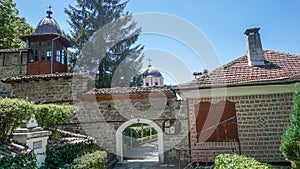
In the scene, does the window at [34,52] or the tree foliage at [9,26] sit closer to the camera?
the window at [34,52]

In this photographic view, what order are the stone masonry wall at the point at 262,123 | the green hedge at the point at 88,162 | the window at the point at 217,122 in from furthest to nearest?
1. the window at the point at 217,122
2. the stone masonry wall at the point at 262,123
3. the green hedge at the point at 88,162

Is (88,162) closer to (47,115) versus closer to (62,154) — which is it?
(62,154)

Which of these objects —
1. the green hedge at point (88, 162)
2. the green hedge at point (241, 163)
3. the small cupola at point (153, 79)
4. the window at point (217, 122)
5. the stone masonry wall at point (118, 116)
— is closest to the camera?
the green hedge at point (241, 163)

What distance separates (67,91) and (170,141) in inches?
212

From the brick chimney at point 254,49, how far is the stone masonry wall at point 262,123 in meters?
1.46

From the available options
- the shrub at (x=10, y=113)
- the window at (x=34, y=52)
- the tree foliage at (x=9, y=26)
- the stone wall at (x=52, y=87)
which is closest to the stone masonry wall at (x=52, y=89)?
the stone wall at (x=52, y=87)

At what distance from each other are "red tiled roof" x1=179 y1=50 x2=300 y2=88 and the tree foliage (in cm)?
1525

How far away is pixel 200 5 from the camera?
923cm

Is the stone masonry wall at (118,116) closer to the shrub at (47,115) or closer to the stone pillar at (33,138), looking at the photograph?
the shrub at (47,115)

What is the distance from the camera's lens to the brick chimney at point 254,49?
8508mm

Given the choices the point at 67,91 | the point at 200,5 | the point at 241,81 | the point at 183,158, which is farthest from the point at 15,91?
the point at 241,81

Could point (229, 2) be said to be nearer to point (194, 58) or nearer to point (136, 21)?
point (194, 58)

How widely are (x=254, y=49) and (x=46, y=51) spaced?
1187 cm

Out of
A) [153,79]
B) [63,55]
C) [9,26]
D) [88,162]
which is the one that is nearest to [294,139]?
[88,162]
